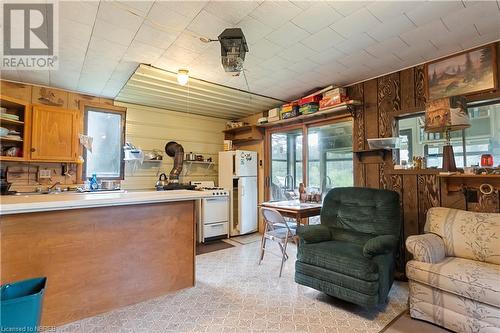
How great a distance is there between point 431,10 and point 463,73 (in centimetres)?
108

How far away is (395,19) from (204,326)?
2987mm

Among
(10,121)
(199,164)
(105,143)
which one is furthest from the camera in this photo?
(199,164)

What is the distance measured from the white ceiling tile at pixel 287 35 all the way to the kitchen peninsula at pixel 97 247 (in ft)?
5.77

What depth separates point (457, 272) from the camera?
1876mm

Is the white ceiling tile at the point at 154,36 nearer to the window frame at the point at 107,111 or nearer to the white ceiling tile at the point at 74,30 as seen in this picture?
the white ceiling tile at the point at 74,30

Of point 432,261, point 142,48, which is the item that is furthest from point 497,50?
point 142,48

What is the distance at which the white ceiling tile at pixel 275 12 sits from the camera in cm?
185

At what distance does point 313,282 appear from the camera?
2383 mm

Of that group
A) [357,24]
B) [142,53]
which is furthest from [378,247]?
[142,53]

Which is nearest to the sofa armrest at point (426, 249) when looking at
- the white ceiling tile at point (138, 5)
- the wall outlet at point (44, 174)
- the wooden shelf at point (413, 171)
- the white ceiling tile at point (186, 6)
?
the wooden shelf at point (413, 171)

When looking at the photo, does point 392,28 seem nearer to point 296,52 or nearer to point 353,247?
point 296,52

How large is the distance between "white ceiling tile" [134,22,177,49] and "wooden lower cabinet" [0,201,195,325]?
1589mm

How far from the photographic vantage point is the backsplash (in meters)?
3.39

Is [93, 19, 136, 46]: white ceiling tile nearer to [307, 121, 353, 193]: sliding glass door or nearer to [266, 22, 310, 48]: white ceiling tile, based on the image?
[266, 22, 310, 48]: white ceiling tile
